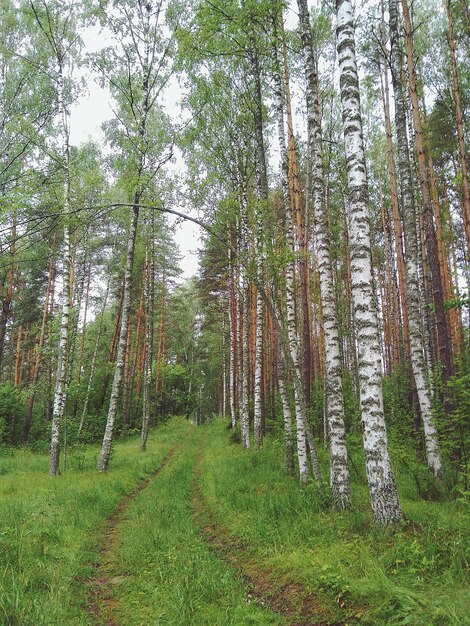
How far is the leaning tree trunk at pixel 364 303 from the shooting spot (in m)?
4.60

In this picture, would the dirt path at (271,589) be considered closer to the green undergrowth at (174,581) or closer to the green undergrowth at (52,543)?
the green undergrowth at (174,581)

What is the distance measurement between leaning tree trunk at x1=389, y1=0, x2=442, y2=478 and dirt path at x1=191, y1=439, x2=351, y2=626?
515 centimetres

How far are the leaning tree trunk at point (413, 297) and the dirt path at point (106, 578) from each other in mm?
6744

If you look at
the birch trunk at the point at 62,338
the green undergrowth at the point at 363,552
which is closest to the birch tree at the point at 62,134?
the birch trunk at the point at 62,338

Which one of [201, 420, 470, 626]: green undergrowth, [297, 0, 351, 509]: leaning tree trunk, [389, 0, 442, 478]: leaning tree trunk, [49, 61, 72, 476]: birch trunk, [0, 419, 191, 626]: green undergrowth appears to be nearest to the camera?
[201, 420, 470, 626]: green undergrowth

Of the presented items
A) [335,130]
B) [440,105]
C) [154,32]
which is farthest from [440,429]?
[154,32]

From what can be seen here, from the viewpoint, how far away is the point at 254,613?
3.42 m

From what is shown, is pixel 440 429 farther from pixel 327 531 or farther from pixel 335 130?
pixel 335 130

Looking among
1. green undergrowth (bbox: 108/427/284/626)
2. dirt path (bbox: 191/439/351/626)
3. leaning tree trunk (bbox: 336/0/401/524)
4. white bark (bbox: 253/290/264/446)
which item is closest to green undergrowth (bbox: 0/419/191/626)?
green undergrowth (bbox: 108/427/284/626)

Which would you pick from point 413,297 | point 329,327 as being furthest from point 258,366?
point 329,327

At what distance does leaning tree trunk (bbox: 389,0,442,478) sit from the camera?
26.7 feet

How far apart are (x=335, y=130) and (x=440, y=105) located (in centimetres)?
444

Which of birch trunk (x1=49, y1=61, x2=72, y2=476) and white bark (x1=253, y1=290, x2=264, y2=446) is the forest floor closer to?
birch trunk (x1=49, y1=61, x2=72, y2=476)

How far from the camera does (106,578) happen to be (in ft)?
14.9
